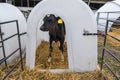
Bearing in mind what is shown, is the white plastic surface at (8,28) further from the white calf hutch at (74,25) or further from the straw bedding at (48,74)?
the white calf hutch at (74,25)

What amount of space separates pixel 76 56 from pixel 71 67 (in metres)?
0.28

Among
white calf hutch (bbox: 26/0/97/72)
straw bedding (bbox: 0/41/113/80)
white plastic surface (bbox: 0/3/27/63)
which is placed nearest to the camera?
straw bedding (bbox: 0/41/113/80)

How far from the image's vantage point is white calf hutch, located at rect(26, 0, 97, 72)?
4910 mm

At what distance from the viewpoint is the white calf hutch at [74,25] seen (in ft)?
16.1

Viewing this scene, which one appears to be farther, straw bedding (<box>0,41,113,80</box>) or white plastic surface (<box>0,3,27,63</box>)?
white plastic surface (<box>0,3,27,63</box>)

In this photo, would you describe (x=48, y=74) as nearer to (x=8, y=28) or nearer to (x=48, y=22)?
(x=48, y=22)

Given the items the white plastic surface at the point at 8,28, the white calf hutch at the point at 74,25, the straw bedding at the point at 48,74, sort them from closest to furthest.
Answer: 1. the straw bedding at the point at 48,74
2. the white calf hutch at the point at 74,25
3. the white plastic surface at the point at 8,28

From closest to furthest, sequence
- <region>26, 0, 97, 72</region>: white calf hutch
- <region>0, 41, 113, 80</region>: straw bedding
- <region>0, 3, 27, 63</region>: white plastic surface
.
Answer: <region>0, 41, 113, 80</region>: straw bedding
<region>26, 0, 97, 72</region>: white calf hutch
<region>0, 3, 27, 63</region>: white plastic surface

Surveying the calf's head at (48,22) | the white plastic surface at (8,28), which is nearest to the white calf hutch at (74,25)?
the calf's head at (48,22)

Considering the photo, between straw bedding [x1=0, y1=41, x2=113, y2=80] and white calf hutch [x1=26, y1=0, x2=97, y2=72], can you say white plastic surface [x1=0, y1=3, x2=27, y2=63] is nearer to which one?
straw bedding [x1=0, y1=41, x2=113, y2=80]

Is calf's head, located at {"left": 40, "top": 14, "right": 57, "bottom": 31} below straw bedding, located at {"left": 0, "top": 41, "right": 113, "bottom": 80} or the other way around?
the other way around

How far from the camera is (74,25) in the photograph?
4.90m

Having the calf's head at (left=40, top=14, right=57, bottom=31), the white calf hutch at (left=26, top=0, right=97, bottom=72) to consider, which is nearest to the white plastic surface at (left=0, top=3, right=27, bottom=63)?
the white calf hutch at (left=26, top=0, right=97, bottom=72)

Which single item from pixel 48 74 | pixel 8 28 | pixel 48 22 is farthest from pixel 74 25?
pixel 8 28
